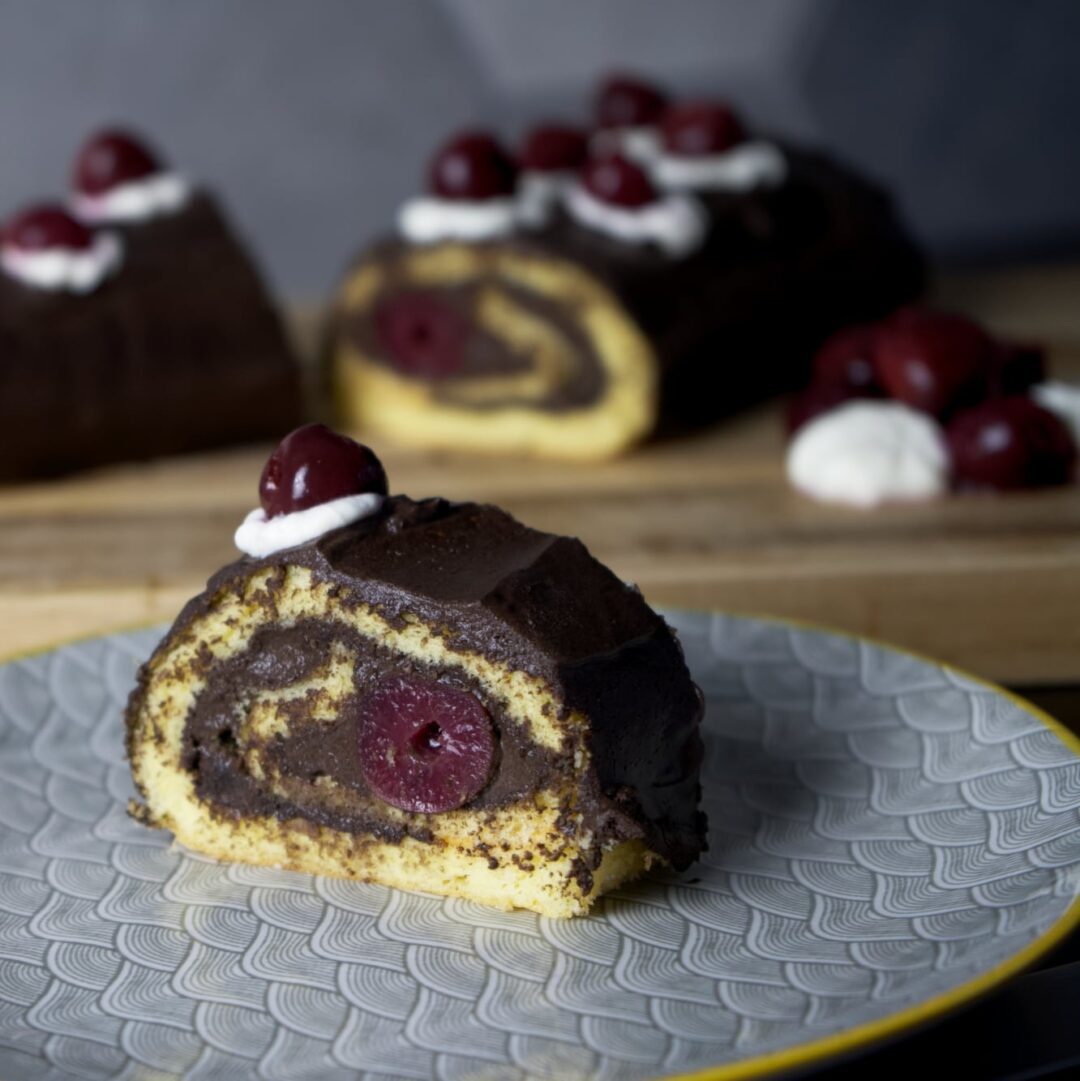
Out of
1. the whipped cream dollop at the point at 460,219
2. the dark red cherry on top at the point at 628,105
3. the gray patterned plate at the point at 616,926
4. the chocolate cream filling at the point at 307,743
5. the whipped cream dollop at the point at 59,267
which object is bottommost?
the gray patterned plate at the point at 616,926

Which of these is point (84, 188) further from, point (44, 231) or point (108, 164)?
point (44, 231)

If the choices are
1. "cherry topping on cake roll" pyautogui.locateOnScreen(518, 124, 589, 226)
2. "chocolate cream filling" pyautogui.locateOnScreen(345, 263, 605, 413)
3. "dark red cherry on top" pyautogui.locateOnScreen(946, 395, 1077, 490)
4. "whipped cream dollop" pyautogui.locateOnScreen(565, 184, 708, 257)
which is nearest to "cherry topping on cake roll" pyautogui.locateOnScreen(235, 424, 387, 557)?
"dark red cherry on top" pyautogui.locateOnScreen(946, 395, 1077, 490)

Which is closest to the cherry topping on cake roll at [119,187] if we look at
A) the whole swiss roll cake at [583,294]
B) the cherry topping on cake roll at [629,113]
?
the whole swiss roll cake at [583,294]

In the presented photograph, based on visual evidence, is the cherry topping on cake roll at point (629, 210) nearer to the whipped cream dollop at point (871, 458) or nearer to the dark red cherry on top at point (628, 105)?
the whipped cream dollop at point (871, 458)

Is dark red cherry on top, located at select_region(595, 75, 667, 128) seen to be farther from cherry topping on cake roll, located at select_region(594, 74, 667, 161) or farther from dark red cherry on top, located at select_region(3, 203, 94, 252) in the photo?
dark red cherry on top, located at select_region(3, 203, 94, 252)

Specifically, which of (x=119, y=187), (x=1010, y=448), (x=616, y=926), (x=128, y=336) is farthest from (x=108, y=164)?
(x=616, y=926)

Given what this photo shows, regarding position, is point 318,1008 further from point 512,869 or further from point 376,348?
point 376,348
